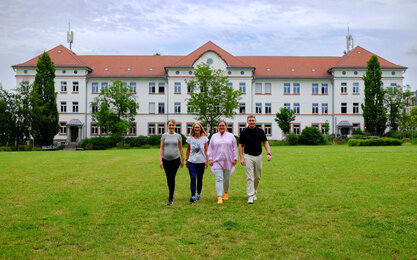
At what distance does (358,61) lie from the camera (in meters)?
55.2

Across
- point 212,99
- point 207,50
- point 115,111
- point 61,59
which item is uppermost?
point 207,50

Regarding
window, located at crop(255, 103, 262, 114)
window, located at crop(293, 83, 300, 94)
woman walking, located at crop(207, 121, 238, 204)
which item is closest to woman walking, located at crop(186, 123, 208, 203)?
Result: woman walking, located at crop(207, 121, 238, 204)

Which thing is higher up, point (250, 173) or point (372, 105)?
point (372, 105)

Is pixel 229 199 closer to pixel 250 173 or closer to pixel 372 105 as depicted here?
pixel 250 173

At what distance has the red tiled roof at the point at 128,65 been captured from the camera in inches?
2174

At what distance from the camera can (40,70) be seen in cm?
4506

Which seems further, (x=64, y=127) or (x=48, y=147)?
(x=64, y=127)

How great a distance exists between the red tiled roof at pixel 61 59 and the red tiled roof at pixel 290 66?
2587cm

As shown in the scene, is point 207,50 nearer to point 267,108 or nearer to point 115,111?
point 267,108

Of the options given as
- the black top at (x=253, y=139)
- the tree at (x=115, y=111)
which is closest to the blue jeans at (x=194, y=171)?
the black top at (x=253, y=139)

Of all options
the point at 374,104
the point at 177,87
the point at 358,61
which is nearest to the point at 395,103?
the point at 374,104

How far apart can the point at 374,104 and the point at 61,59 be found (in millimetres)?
44357

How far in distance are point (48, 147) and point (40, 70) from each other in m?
9.72

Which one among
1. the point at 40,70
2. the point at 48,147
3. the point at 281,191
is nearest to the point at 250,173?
the point at 281,191
